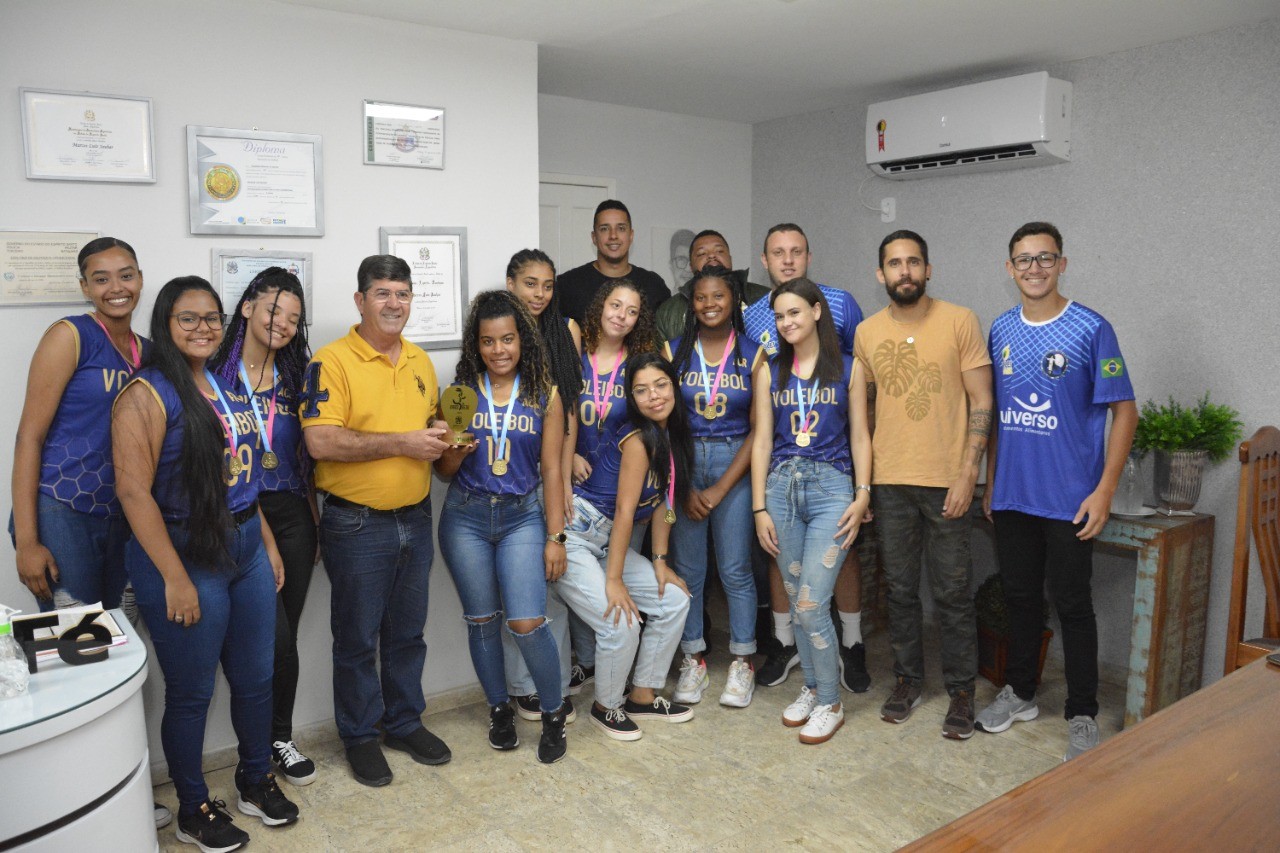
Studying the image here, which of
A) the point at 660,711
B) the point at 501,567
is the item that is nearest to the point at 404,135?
the point at 501,567

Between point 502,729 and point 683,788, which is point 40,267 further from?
point 683,788

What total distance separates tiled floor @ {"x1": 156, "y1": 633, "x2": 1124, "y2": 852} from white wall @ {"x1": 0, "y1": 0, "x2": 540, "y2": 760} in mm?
488

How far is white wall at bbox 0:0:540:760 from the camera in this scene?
260 centimetres

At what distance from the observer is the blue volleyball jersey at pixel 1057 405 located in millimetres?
2875

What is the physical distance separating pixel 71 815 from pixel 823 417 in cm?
227

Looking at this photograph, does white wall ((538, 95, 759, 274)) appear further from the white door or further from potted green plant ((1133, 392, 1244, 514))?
potted green plant ((1133, 392, 1244, 514))

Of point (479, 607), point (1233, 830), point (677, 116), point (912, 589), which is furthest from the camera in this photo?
point (677, 116)

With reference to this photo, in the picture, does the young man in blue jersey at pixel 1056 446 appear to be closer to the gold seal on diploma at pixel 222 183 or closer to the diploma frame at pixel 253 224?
the diploma frame at pixel 253 224

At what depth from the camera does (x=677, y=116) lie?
4.92 meters

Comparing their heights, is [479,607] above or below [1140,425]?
below

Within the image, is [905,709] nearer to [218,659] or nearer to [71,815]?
[218,659]

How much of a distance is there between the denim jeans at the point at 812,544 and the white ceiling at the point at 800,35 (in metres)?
1.53

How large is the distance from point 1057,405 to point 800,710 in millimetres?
1331

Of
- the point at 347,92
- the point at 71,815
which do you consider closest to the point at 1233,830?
the point at 71,815
